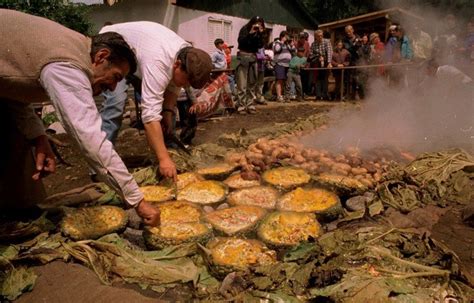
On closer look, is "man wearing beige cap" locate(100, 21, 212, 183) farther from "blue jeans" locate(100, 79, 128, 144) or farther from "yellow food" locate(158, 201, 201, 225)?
"blue jeans" locate(100, 79, 128, 144)

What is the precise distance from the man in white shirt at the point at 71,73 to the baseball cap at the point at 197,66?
929 millimetres

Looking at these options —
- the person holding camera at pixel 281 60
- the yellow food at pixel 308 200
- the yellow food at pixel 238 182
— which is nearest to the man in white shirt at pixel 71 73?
the yellow food at pixel 308 200

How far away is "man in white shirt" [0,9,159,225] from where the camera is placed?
2.14 metres

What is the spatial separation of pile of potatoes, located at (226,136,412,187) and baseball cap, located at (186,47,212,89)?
122 cm

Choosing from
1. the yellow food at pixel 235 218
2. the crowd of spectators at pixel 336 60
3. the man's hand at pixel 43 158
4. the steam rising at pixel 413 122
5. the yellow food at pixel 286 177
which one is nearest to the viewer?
the man's hand at pixel 43 158

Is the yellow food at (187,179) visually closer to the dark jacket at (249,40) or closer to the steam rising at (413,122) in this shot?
the steam rising at (413,122)

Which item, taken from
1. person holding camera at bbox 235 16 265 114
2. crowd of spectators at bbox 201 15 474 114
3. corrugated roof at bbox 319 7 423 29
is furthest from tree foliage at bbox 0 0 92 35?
corrugated roof at bbox 319 7 423 29

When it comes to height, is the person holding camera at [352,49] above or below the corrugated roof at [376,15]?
below

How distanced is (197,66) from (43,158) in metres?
1.44

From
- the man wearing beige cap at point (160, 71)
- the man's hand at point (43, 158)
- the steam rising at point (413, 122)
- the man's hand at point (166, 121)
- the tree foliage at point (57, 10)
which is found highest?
the tree foliage at point (57, 10)

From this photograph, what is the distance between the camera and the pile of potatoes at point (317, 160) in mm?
4277

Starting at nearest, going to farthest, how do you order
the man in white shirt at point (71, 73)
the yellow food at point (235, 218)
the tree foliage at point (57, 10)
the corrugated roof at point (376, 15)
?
the man in white shirt at point (71, 73) → the yellow food at point (235, 218) → the tree foliage at point (57, 10) → the corrugated roof at point (376, 15)

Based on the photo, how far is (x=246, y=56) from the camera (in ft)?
34.3

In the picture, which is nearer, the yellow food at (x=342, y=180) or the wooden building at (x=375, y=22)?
the yellow food at (x=342, y=180)
